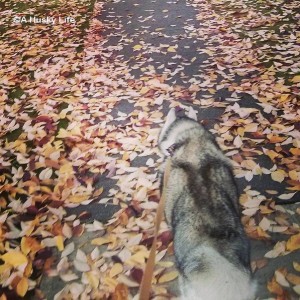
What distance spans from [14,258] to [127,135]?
2.36 metres

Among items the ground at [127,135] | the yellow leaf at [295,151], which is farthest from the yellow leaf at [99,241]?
the yellow leaf at [295,151]

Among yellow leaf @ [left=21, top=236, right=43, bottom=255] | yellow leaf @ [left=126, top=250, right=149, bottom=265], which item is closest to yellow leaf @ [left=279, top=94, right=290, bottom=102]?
yellow leaf @ [left=126, top=250, right=149, bottom=265]

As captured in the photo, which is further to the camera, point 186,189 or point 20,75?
point 20,75

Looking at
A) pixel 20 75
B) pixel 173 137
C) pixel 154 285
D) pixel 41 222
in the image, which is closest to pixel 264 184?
pixel 173 137

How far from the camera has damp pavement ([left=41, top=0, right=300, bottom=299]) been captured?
3.09m

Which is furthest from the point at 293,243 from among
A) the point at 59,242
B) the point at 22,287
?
the point at 22,287

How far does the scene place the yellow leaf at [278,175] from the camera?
12.6 ft

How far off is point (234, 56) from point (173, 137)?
3924 millimetres

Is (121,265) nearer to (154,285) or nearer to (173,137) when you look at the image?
(154,285)

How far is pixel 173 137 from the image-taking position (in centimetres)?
360

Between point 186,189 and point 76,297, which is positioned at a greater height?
point 186,189

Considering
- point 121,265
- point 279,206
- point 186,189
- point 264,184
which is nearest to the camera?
point 186,189

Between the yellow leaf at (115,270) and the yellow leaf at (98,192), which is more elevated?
the yellow leaf at (115,270)

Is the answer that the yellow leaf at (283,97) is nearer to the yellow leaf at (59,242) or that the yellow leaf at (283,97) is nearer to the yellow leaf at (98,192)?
the yellow leaf at (98,192)
